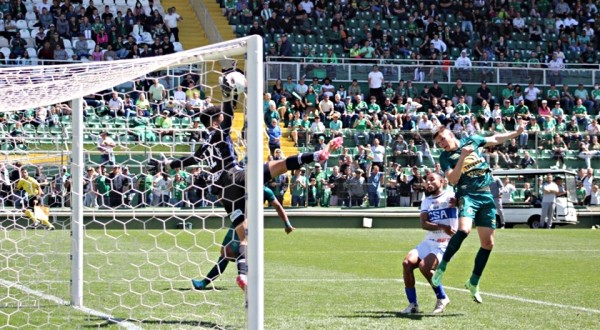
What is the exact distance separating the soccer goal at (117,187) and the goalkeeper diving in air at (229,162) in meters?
0.12

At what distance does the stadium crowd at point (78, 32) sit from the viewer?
3158 centimetres

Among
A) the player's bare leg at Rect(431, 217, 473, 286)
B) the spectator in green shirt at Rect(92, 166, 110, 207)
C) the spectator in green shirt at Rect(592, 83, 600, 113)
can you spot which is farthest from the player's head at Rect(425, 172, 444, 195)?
the spectator in green shirt at Rect(592, 83, 600, 113)

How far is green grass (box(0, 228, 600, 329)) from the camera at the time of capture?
30.9ft

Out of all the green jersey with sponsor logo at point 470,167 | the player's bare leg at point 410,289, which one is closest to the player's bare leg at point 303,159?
the player's bare leg at point 410,289

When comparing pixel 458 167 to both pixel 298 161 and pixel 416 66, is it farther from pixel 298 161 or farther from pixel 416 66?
pixel 416 66

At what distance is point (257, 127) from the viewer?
290 inches

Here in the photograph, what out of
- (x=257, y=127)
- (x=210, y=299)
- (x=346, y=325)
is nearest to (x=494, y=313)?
(x=346, y=325)

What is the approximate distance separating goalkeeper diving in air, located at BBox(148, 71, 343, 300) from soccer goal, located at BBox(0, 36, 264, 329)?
12 centimetres

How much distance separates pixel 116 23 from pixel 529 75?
1369 cm

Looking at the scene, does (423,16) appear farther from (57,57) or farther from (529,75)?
(57,57)

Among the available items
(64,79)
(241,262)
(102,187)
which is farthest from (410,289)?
(102,187)

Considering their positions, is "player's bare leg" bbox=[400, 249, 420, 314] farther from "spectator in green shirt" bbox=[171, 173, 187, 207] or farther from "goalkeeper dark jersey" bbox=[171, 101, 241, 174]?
"spectator in green shirt" bbox=[171, 173, 187, 207]

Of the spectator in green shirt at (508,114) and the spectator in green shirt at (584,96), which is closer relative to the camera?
the spectator in green shirt at (508,114)

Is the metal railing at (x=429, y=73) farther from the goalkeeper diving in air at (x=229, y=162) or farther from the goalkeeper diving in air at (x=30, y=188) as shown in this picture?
the goalkeeper diving in air at (x=229, y=162)
